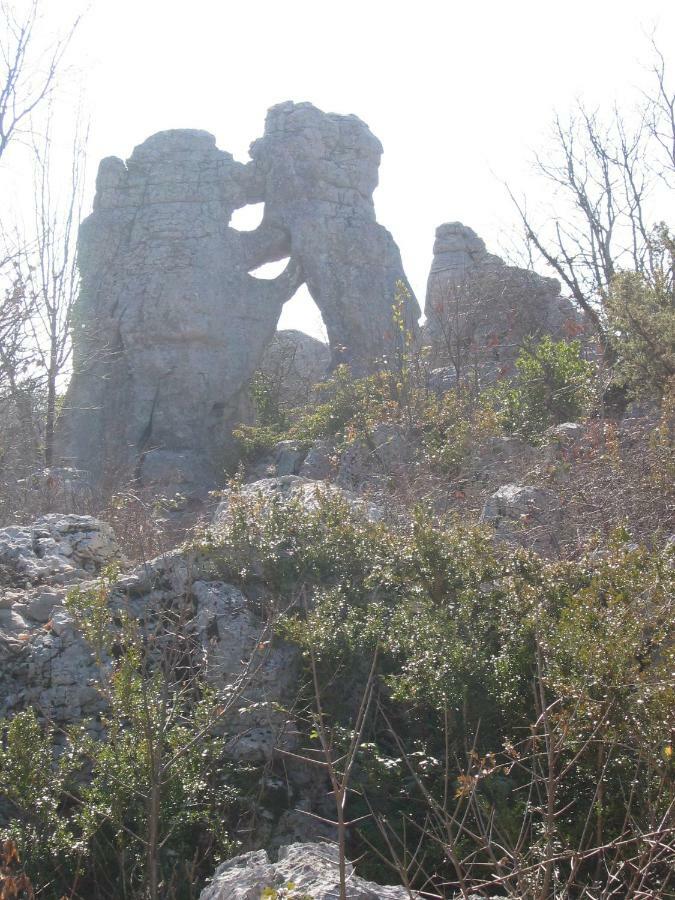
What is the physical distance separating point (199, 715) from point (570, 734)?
1.43 m

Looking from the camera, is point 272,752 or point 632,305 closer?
Result: point 272,752

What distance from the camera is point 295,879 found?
2803mm

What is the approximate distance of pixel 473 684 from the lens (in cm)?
414

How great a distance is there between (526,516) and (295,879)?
3879 millimetres

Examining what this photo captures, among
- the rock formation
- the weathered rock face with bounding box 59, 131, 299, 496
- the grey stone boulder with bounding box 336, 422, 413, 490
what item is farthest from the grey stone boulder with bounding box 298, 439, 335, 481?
the weathered rock face with bounding box 59, 131, 299, 496

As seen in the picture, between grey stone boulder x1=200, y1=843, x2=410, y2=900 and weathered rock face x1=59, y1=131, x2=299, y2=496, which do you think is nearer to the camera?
grey stone boulder x1=200, y1=843, x2=410, y2=900

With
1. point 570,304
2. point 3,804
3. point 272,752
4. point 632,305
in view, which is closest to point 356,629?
point 272,752

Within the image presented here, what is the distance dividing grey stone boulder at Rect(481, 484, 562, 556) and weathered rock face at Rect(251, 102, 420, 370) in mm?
8828

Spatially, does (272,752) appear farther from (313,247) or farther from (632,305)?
(313,247)

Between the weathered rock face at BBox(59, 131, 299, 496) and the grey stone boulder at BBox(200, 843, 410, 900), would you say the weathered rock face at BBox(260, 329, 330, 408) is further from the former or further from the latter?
the grey stone boulder at BBox(200, 843, 410, 900)

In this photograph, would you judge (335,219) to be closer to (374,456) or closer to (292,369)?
(292,369)

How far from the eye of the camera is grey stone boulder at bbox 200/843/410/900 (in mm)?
2699

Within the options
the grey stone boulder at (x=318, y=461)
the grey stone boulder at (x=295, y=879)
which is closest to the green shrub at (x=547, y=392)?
the grey stone boulder at (x=318, y=461)

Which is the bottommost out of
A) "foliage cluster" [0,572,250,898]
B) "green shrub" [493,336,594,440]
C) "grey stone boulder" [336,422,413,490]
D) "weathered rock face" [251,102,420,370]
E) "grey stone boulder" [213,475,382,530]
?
"foliage cluster" [0,572,250,898]
